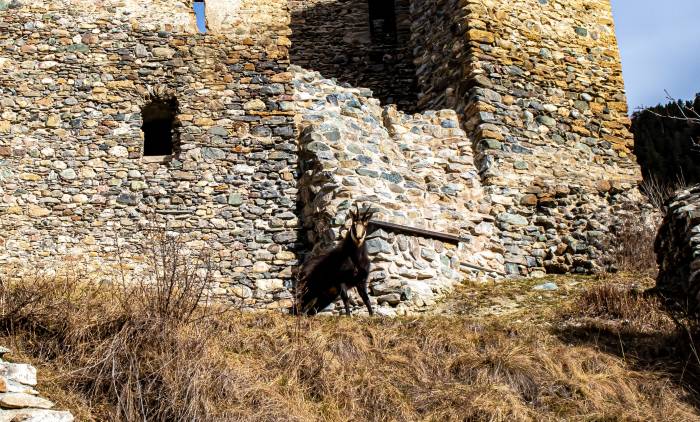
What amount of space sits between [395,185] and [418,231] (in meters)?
0.98

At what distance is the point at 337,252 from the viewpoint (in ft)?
32.6

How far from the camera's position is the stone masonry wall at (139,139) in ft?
38.2

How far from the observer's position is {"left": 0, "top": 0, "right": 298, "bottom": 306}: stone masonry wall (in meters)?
11.6

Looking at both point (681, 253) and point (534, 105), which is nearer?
point (681, 253)

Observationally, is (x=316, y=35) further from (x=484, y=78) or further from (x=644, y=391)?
(x=644, y=391)

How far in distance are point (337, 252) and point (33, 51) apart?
5.55 metres

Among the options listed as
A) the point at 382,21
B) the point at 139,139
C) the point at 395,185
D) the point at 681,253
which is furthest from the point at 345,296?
the point at 382,21

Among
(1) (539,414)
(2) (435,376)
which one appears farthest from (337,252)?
(1) (539,414)

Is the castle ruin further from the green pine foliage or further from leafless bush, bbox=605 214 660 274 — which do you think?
the green pine foliage

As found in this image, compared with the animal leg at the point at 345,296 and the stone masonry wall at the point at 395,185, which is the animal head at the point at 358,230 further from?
the stone masonry wall at the point at 395,185

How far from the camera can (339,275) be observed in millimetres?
9836

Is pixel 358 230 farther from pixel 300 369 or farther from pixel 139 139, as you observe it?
pixel 139 139

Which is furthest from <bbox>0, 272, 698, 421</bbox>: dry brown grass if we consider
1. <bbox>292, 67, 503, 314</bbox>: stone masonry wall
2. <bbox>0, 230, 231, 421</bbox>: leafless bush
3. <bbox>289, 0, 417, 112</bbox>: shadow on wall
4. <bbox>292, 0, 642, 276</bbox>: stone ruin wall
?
<bbox>289, 0, 417, 112</bbox>: shadow on wall

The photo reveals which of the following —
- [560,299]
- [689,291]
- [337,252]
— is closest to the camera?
[689,291]
